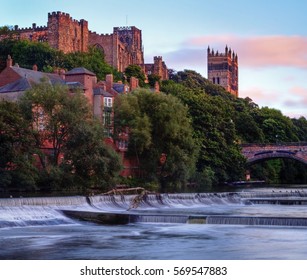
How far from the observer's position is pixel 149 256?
A: 2191cm

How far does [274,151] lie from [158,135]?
32.8m

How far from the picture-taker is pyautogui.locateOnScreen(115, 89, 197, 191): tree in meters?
63.0

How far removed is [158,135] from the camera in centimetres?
6506

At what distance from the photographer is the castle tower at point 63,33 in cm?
11388

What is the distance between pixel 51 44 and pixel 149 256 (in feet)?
313

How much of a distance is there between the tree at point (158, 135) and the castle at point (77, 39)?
5202cm

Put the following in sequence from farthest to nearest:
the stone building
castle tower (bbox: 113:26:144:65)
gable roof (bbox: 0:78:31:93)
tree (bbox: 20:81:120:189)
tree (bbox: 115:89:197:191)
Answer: castle tower (bbox: 113:26:144:65) → the stone building → gable roof (bbox: 0:78:31:93) → tree (bbox: 115:89:197:191) → tree (bbox: 20:81:120:189)

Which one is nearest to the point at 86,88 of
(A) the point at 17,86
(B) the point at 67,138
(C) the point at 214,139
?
(A) the point at 17,86

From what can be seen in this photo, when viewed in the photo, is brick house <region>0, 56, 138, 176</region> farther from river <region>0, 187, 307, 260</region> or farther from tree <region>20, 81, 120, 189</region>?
river <region>0, 187, 307, 260</region>

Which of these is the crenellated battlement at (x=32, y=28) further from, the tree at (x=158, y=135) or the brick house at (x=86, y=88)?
the tree at (x=158, y=135)

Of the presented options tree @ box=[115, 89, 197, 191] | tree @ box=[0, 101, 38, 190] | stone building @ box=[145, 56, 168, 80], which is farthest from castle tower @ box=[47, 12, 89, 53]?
tree @ box=[0, 101, 38, 190]

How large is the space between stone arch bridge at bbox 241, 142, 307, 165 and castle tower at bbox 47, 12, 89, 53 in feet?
121

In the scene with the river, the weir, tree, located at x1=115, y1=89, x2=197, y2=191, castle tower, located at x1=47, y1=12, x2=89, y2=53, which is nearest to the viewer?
the river
